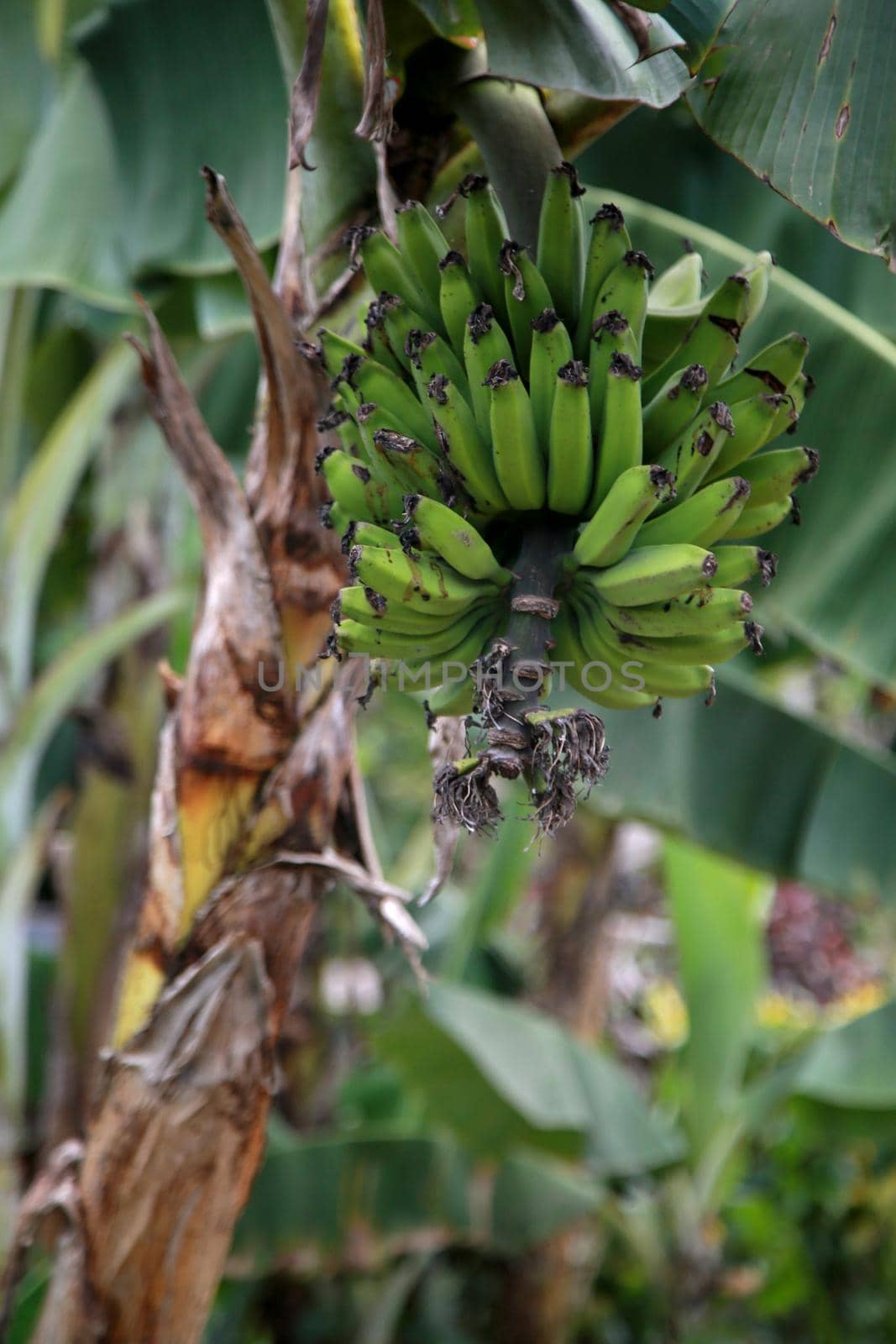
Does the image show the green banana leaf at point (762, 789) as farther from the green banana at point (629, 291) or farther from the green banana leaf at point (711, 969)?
the green banana at point (629, 291)

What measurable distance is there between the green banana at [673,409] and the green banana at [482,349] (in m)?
0.14

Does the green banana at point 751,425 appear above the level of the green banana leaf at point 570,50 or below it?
below

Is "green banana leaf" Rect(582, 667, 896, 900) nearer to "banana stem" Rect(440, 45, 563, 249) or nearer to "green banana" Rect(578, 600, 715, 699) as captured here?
"green banana" Rect(578, 600, 715, 699)

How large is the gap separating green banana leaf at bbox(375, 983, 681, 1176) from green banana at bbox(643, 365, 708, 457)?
1.49m

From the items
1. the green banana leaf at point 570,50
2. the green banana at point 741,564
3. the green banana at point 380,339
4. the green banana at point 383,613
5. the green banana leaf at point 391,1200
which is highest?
the green banana leaf at point 570,50

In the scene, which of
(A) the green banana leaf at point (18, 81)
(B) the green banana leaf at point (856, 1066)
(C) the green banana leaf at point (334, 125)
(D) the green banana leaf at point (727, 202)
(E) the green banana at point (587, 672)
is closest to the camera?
(E) the green banana at point (587, 672)

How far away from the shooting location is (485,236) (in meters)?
0.92

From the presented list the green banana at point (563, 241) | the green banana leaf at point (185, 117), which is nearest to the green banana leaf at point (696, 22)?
the green banana at point (563, 241)

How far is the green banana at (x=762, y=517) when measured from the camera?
3.11 feet

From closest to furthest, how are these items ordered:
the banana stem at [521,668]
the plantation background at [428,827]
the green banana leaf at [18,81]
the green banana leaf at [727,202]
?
the banana stem at [521,668] < the plantation background at [428,827] < the green banana leaf at [727,202] < the green banana leaf at [18,81]

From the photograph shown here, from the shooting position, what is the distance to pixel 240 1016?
46.2 inches

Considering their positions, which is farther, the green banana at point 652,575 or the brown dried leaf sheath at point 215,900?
the brown dried leaf sheath at point 215,900

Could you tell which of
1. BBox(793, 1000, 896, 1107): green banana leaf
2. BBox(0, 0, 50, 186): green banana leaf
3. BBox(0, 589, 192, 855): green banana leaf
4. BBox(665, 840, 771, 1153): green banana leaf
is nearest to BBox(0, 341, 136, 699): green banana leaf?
BBox(0, 589, 192, 855): green banana leaf

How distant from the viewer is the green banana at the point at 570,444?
80 cm
